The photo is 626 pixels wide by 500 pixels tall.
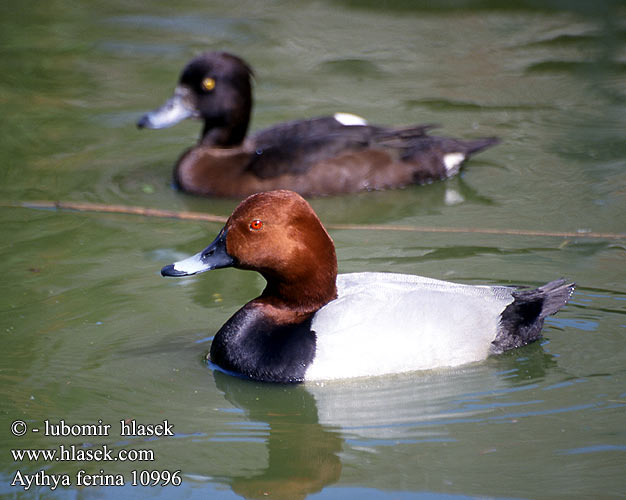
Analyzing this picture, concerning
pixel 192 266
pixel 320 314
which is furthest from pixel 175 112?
pixel 320 314

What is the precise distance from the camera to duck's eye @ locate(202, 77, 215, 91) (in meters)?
8.12

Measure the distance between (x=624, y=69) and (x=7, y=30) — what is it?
6.83m

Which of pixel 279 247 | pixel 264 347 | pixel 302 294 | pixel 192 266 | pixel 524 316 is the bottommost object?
pixel 264 347

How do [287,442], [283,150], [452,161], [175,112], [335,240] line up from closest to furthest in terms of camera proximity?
[287,442], [335,240], [283,150], [452,161], [175,112]

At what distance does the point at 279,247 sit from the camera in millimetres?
4980

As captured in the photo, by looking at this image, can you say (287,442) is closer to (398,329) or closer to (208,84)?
(398,329)

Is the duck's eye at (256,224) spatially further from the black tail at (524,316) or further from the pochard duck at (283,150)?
the pochard duck at (283,150)

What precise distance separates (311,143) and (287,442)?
356 cm

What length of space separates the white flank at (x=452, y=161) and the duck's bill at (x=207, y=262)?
332 cm

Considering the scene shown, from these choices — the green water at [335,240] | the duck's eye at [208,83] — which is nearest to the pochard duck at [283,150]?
the duck's eye at [208,83]

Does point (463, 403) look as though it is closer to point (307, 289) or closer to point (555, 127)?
point (307, 289)

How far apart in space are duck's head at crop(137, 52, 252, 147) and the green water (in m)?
0.53

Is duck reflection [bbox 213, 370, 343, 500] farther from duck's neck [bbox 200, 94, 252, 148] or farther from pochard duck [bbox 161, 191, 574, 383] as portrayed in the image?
duck's neck [bbox 200, 94, 252, 148]

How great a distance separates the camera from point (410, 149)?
26.0 ft
